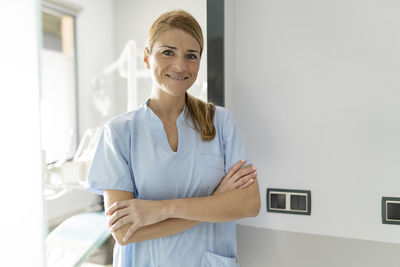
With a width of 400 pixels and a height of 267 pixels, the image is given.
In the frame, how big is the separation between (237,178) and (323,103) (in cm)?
38

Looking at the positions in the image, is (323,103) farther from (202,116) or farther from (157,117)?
(157,117)

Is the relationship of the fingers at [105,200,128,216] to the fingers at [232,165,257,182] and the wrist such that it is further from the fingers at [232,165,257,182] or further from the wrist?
the fingers at [232,165,257,182]

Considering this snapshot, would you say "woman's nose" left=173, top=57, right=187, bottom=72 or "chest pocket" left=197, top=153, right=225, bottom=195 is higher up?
"woman's nose" left=173, top=57, right=187, bottom=72

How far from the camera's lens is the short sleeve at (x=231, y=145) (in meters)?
0.97

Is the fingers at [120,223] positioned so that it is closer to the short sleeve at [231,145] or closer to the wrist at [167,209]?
the wrist at [167,209]

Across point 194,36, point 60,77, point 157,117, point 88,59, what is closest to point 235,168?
point 157,117

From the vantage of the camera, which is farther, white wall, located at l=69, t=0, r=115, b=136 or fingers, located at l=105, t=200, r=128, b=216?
white wall, located at l=69, t=0, r=115, b=136

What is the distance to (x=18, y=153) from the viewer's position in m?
1.08

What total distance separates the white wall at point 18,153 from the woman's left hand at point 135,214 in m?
0.38

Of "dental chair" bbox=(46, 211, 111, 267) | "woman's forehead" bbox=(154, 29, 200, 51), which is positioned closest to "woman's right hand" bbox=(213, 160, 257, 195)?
"woman's forehead" bbox=(154, 29, 200, 51)

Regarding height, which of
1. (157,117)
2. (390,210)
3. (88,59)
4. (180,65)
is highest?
(88,59)

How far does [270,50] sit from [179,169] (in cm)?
51

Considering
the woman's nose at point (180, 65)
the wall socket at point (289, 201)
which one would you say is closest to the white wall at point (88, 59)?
the woman's nose at point (180, 65)

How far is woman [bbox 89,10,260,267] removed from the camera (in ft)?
2.85
